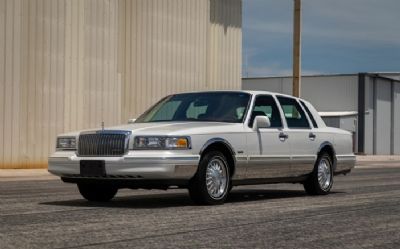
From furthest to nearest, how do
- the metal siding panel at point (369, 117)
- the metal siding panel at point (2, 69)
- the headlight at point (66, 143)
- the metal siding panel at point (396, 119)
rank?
1. the metal siding panel at point (396, 119)
2. the metal siding panel at point (369, 117)
3. the metal siding panel at point (2, 69)
4. the headlight at point (66, 143)

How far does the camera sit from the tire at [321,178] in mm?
13242

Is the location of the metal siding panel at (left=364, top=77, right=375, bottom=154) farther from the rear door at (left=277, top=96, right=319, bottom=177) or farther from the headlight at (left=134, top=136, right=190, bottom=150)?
the headlight at (left=134, top=136, right=190, bottom=150)

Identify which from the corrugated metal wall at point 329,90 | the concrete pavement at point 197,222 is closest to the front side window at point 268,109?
the concrete pavement at point 197,222

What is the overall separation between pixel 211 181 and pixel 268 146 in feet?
5.19

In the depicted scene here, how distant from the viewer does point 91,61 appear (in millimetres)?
28859

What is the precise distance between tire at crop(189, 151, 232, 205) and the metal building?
161ft

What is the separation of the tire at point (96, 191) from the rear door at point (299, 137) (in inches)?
119

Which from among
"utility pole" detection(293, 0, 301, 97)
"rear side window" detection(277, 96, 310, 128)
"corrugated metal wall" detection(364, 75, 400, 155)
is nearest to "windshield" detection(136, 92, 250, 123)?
"rear side window" detection(277, 96, 310, 128)

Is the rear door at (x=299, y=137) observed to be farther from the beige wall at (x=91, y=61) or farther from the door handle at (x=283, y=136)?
the beige wall at (x=91, y=61)

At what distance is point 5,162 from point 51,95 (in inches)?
116

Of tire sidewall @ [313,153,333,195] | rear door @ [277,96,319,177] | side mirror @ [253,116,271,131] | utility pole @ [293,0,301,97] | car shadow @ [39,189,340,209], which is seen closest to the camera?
car shadow @ [39,189,340,209]

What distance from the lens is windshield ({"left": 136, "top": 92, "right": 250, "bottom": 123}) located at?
11.7m

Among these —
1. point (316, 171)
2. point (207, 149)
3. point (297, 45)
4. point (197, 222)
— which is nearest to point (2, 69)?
point (297, 45)

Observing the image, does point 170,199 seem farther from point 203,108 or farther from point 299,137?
point 299,137
